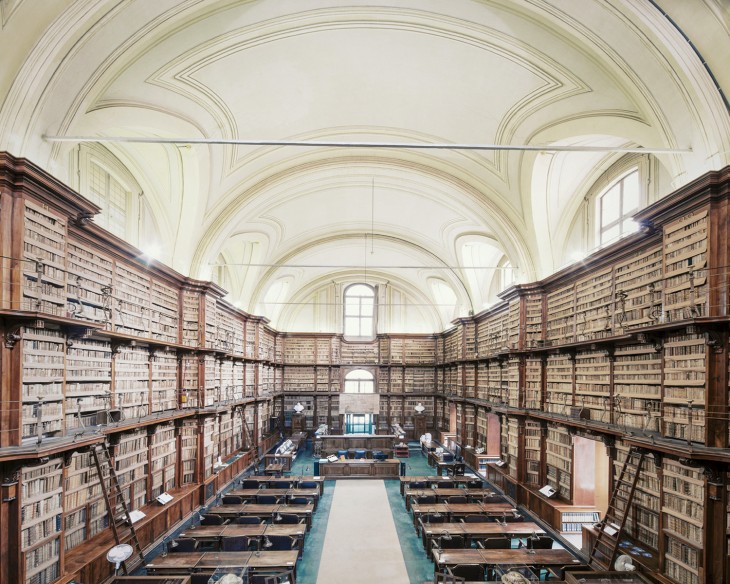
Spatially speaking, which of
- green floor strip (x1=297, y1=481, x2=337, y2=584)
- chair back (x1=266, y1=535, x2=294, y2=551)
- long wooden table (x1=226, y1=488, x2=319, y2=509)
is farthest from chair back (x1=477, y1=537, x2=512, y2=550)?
long wooden table (x1=226, y1=488, x2=319, y2=509)

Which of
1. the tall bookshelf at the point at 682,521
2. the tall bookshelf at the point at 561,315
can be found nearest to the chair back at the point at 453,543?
the tall bookshelf at the point at 682,521

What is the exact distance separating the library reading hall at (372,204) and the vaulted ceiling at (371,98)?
5cm

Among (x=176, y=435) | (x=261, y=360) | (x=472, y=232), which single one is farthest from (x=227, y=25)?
(x=261, y=360)

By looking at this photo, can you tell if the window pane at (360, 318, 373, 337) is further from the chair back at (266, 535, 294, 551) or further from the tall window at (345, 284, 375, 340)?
the chair back at (266, 535, 294, 551)

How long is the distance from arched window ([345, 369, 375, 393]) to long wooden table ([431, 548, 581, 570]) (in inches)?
778

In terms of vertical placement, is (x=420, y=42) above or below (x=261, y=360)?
above

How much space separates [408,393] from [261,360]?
30.0 feet

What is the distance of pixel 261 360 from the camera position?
22.4 meters

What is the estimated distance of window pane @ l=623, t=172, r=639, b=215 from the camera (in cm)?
1045

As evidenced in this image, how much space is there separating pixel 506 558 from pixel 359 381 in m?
20.4

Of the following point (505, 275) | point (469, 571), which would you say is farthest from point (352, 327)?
point (469, 571)

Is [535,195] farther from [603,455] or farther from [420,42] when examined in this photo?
[603,455]

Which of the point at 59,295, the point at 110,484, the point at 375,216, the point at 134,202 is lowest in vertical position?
the point at 110,484

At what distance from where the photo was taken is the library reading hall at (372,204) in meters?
6.70
